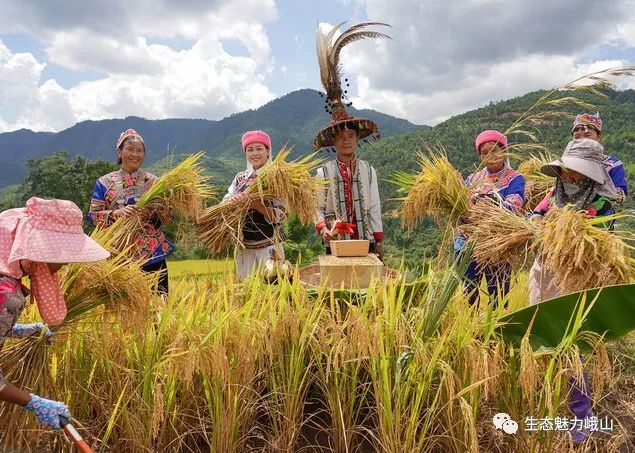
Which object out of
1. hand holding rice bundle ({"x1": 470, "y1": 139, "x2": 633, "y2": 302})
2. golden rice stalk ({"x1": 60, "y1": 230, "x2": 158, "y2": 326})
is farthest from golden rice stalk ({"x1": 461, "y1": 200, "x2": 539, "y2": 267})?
golden rice stalk ({"x1": 60, "y1": 230, "x2": 158, "y2": 326})

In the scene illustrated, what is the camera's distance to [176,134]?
17550 cm

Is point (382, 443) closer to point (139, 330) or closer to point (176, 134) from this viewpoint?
point (139, 330)

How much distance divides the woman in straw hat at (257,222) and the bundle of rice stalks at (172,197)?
8.1 inches

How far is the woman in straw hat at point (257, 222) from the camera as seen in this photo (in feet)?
9.55

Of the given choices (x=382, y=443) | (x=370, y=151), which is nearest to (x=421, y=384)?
(x=382, y=443)

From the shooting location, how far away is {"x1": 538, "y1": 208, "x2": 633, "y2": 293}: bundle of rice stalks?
1800mm

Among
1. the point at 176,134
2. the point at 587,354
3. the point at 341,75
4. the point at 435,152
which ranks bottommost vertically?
the point at 587,354

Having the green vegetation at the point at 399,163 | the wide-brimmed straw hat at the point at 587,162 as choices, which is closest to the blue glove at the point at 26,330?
the green vegetation at the point at 399,163

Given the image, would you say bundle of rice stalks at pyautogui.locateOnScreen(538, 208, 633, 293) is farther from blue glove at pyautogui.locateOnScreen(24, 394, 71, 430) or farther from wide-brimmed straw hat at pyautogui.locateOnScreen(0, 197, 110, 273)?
blue glove at pyautogui.locateOnScreen(24, 394, 71, 430)

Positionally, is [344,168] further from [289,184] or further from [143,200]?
[143,200]

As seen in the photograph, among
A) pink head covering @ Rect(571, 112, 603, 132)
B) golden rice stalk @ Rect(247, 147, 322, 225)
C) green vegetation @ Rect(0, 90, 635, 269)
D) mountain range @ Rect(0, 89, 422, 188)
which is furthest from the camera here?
mountain range @ Rect(0, 89, 422, 188)

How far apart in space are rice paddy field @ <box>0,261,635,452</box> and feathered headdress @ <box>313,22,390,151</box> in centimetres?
163

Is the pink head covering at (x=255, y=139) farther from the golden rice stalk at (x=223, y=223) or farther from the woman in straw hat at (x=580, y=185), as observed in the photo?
the woman in straw hat at (x=580, y=185)

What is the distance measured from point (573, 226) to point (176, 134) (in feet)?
610
